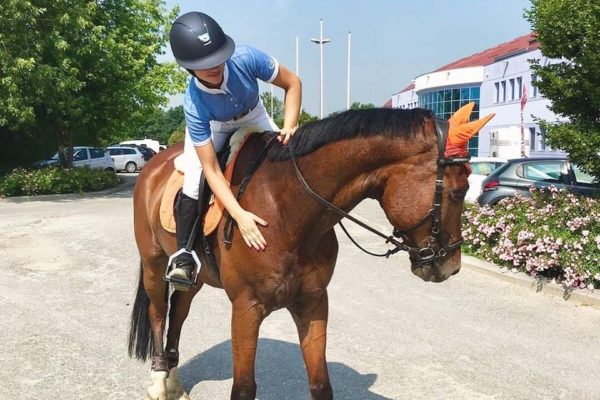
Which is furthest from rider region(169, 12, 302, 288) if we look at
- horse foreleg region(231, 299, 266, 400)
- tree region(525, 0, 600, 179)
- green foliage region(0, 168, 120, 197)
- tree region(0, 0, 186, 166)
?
Answer: green foliage region(0, 168, 120, 197)

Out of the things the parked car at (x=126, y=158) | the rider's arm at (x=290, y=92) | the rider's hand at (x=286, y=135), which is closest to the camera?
the rider's hand at (x=286, y=135)

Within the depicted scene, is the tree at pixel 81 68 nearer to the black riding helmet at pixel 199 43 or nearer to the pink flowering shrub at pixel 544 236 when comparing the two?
the pink flowering shrub at pixel 544 236

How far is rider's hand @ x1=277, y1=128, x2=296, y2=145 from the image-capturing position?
10.6 feet

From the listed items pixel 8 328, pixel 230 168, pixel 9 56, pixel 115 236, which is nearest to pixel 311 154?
pixel 230 168

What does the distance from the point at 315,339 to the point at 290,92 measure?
143 centimetres

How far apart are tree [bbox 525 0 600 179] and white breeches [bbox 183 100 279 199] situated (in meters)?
6.42

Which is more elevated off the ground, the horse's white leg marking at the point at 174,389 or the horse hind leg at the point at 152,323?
the horse hind leg at the point at 152,323

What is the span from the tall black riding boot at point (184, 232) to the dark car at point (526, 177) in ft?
32.3

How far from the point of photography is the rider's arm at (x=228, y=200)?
9.75 feet

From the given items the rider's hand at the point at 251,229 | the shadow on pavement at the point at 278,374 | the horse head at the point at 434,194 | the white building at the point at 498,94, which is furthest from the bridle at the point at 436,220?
the white building at the point at 498,94

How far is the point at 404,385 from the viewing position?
456 centimetres

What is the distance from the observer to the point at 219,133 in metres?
3.47

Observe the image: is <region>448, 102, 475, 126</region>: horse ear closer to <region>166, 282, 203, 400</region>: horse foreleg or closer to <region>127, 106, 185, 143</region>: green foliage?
<region>166, 282, 203, 400</region>: horse foreleg

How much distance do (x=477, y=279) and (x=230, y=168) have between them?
606 centimetres
